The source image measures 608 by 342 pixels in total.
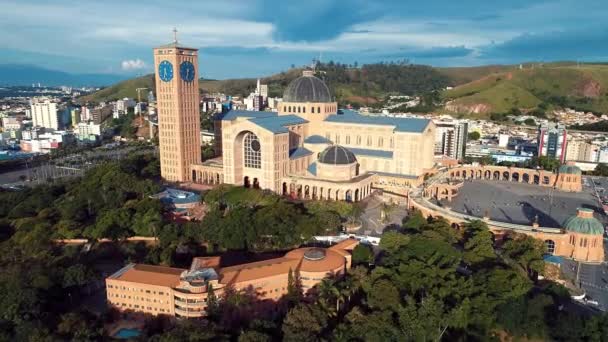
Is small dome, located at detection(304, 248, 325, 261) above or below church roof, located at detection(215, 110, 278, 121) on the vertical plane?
below

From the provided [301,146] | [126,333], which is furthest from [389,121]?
[126,333]

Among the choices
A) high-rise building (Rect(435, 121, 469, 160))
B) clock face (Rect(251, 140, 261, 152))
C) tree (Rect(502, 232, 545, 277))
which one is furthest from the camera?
high-rise building (Rect(435, 121, 469, 160))

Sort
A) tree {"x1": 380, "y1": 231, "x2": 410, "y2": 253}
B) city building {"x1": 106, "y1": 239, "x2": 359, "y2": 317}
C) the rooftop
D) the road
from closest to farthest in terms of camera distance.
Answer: city building {"x1": 106, "y1": 239, "x2": 359, "y2": 317}
the rooftop
tree {"x1": 380, "y1": 231, "x2": 410, "y2": 253}
the road

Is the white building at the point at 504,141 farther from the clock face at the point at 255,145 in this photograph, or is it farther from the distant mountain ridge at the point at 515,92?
the clock face at the point at 255,145

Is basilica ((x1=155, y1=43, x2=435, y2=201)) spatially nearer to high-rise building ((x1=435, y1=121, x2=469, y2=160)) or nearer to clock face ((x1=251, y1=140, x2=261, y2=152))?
clock face ((x1=251, y1=140, x2=261, y2=152))

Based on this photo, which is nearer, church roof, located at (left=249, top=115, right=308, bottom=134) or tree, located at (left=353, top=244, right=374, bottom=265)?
tree, located at (left=353, top=244, right=374, bottom=265)

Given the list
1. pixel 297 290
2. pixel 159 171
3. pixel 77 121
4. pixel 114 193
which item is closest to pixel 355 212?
pixel 297 290

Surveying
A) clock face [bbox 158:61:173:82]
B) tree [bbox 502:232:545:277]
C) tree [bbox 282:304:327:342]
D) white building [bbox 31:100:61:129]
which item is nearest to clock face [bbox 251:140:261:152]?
clock face [bbox 158:61:173:82]

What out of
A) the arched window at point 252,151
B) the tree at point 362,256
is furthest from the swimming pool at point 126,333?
the arched window at point 252,151
